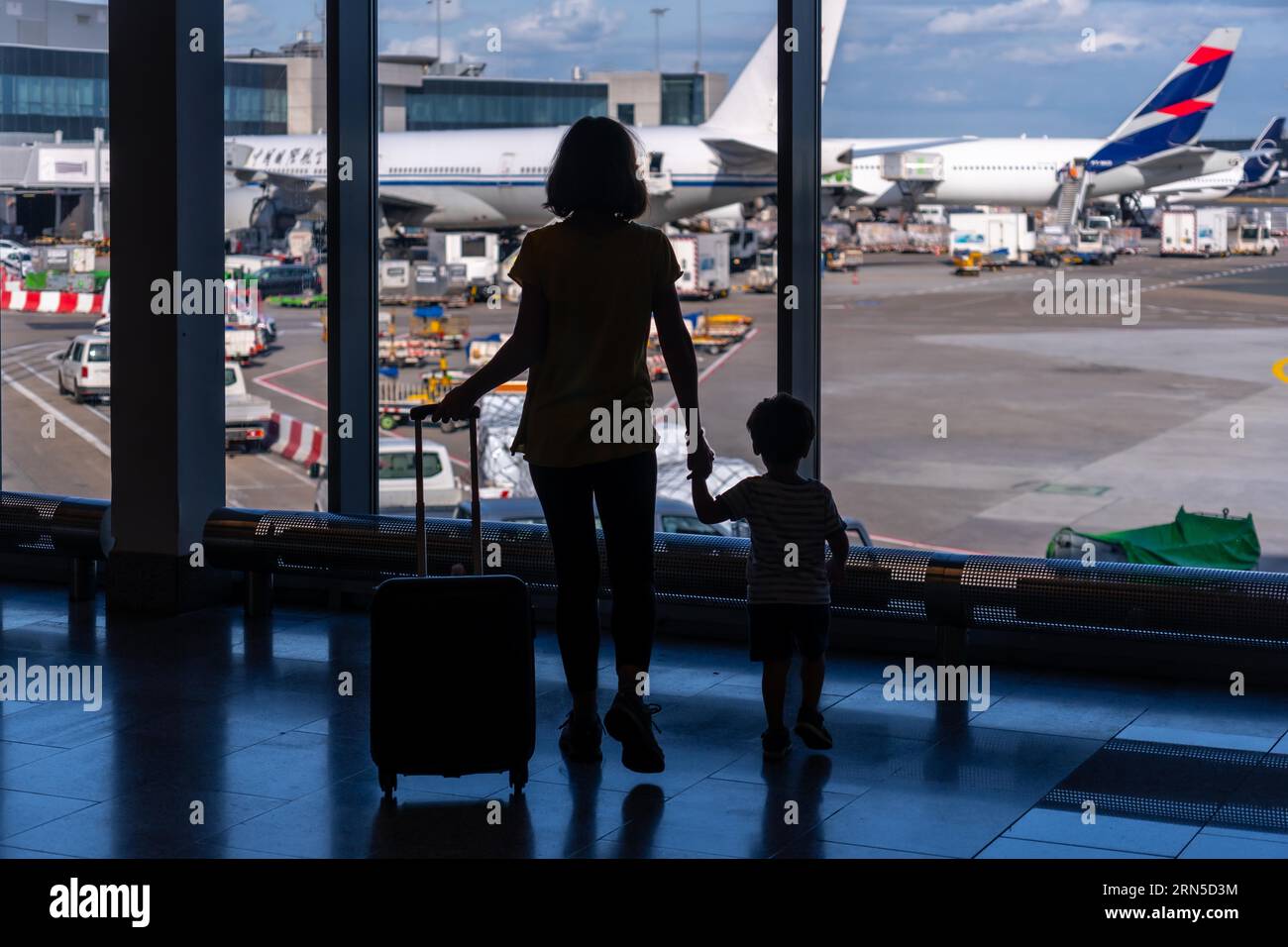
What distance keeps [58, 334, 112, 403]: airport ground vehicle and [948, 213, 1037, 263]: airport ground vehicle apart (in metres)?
22.0

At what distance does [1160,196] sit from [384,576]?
3342cm

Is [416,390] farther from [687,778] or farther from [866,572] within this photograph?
[687,778]

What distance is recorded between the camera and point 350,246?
22.0ft

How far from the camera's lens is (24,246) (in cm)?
968

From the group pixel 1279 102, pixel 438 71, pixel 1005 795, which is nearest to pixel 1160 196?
pixel 438 71

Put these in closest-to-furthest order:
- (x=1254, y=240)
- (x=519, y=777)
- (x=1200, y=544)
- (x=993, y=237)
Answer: (x=519, y=777) → (x=1200, y=544) → (x=1254, y=240) → (x=993, y=237)

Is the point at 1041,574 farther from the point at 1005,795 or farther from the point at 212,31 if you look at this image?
the point at 212,31

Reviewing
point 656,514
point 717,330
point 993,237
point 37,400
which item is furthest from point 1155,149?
point 993,237

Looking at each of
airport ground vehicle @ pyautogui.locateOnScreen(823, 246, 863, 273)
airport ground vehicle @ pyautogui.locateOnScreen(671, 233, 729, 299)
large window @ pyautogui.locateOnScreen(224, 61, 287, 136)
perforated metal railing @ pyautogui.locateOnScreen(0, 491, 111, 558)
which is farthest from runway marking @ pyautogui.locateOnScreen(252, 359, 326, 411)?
airport ground vehicle @ pyautogui.locateOnScreen(823, 246, 863, 273)

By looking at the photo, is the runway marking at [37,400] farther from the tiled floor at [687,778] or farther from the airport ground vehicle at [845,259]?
the airport ground vehicle at [845,259]

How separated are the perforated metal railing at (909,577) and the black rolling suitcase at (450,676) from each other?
5.83ft

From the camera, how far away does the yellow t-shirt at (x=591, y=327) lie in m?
4.01

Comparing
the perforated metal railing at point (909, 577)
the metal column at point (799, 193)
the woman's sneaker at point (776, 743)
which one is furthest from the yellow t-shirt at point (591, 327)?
the metal column at point (799, 193)

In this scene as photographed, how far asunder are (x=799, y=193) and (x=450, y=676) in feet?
9.50
